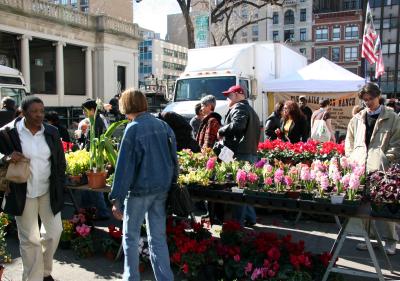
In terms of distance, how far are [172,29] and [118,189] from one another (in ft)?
356

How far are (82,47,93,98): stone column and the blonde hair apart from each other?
30.6 meters

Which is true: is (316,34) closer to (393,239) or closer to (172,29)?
(172,29)

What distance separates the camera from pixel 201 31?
21250 mm

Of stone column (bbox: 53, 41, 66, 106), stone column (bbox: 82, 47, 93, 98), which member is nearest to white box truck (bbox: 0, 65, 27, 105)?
stone column (bbox: 53, 41, 66, 106)

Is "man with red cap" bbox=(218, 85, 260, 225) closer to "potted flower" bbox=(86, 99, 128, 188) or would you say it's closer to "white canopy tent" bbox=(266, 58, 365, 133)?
"potted flower" bbox=(86, 99, 128, 188)

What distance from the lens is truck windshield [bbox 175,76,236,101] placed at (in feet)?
42.5

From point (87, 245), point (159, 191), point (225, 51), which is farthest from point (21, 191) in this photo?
point (225, 51)

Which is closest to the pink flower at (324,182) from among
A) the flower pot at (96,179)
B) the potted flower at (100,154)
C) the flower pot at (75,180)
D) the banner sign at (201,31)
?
the potted flower at (100,154)

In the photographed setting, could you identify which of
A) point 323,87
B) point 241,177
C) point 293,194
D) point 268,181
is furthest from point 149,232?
point 323,87

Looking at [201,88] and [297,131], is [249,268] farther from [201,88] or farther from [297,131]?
[201,88]

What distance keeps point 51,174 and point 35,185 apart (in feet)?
0.54

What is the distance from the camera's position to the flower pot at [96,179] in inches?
192

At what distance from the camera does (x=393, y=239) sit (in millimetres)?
5188

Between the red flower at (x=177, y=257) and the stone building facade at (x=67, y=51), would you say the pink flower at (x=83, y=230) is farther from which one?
the stone building facade at (x=67, y=51)
